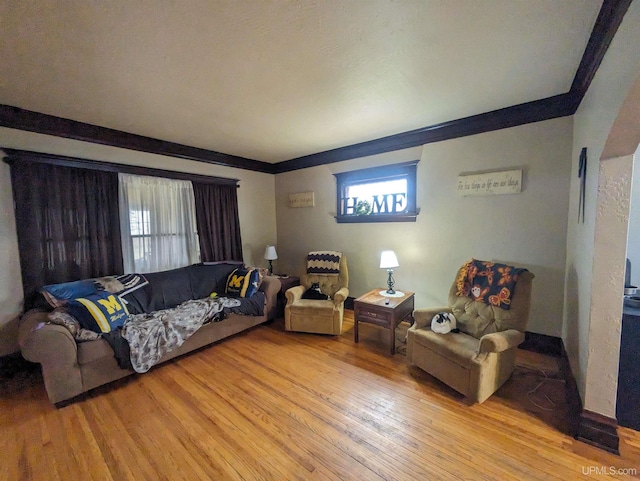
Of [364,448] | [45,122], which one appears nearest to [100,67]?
[45,122]

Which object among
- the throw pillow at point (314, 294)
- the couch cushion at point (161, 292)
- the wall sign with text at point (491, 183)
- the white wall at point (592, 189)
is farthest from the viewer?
the throw pillow at point (314, 294)

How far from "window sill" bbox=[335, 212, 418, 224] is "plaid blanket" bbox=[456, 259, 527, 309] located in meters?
1.00

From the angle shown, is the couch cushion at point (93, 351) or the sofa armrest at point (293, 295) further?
the sofa armrest at point (293, 295)

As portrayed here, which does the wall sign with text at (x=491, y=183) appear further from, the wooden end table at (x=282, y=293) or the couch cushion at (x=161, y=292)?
the couch cushion at (x=161, y=292)

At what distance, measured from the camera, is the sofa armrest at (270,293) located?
3529 mm

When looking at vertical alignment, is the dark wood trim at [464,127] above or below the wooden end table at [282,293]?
above

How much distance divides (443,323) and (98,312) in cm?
315

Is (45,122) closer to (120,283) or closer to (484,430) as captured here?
(120,283)

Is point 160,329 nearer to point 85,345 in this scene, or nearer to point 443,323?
point 85,345

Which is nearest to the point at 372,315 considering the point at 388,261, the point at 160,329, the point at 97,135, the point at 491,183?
the point at 388,261

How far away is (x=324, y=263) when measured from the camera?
3.70 m

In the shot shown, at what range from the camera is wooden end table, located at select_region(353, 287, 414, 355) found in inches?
105

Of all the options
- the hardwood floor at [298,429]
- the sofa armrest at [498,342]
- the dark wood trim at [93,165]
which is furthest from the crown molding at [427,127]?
the hardwood floor at [298,429]

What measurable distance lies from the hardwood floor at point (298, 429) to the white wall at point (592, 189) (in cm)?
40
